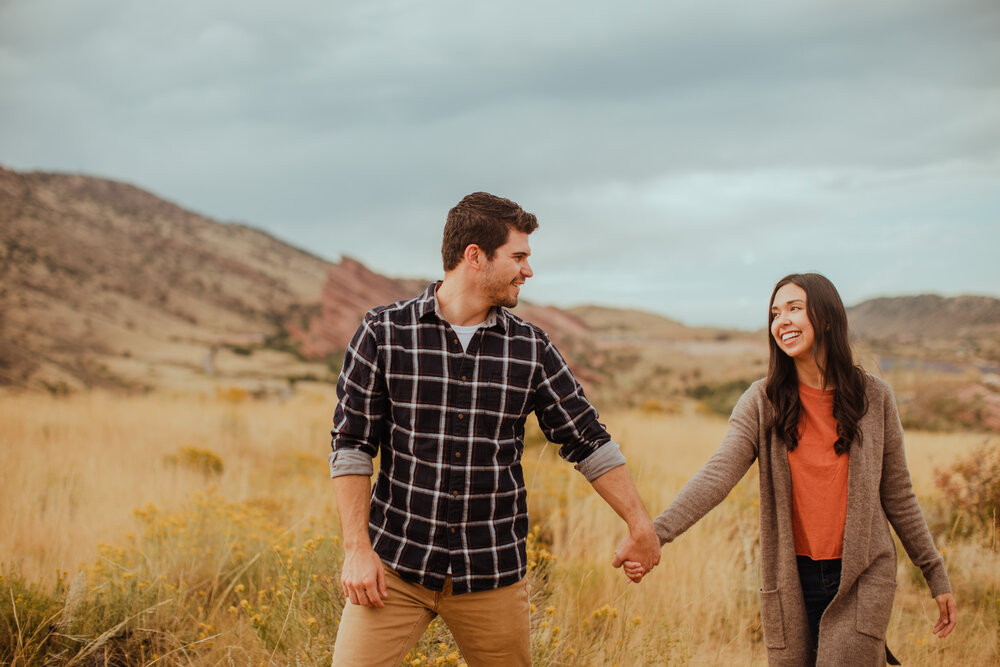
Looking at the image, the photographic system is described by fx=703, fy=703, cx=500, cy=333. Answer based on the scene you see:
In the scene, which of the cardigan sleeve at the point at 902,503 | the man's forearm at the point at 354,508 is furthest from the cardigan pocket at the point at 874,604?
the man's forearm at the point at 354,508

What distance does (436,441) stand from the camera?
7.85ft

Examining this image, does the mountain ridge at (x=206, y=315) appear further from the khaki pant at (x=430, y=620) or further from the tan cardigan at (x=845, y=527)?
the khaki pant at (x=430, y=620)

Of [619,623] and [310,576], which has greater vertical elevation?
[310,576]

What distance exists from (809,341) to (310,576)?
268 centimetres

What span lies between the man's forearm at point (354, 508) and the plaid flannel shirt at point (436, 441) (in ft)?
0.12

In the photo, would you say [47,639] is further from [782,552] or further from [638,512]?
[782,552]

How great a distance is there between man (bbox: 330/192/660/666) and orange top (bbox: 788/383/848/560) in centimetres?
66

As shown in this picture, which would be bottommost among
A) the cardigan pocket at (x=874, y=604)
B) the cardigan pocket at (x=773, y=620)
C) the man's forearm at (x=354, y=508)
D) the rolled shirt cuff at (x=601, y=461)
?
the cardigan pocket at (x=773, y=620)

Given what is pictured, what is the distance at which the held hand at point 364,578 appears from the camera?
2.27 m

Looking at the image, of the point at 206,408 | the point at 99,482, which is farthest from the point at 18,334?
the point at 99,482

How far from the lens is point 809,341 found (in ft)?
8.87

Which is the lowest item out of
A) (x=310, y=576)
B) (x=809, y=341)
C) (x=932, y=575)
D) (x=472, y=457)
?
(x=310, y=576)

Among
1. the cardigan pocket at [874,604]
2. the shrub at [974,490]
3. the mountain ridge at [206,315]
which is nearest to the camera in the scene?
the cardigan pocket at [874,604]

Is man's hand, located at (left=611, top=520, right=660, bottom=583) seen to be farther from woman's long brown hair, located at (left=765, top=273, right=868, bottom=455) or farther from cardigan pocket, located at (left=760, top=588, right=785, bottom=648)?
woman's long brown hair, located at (left=765, top=273, right=868, bottom=455)
